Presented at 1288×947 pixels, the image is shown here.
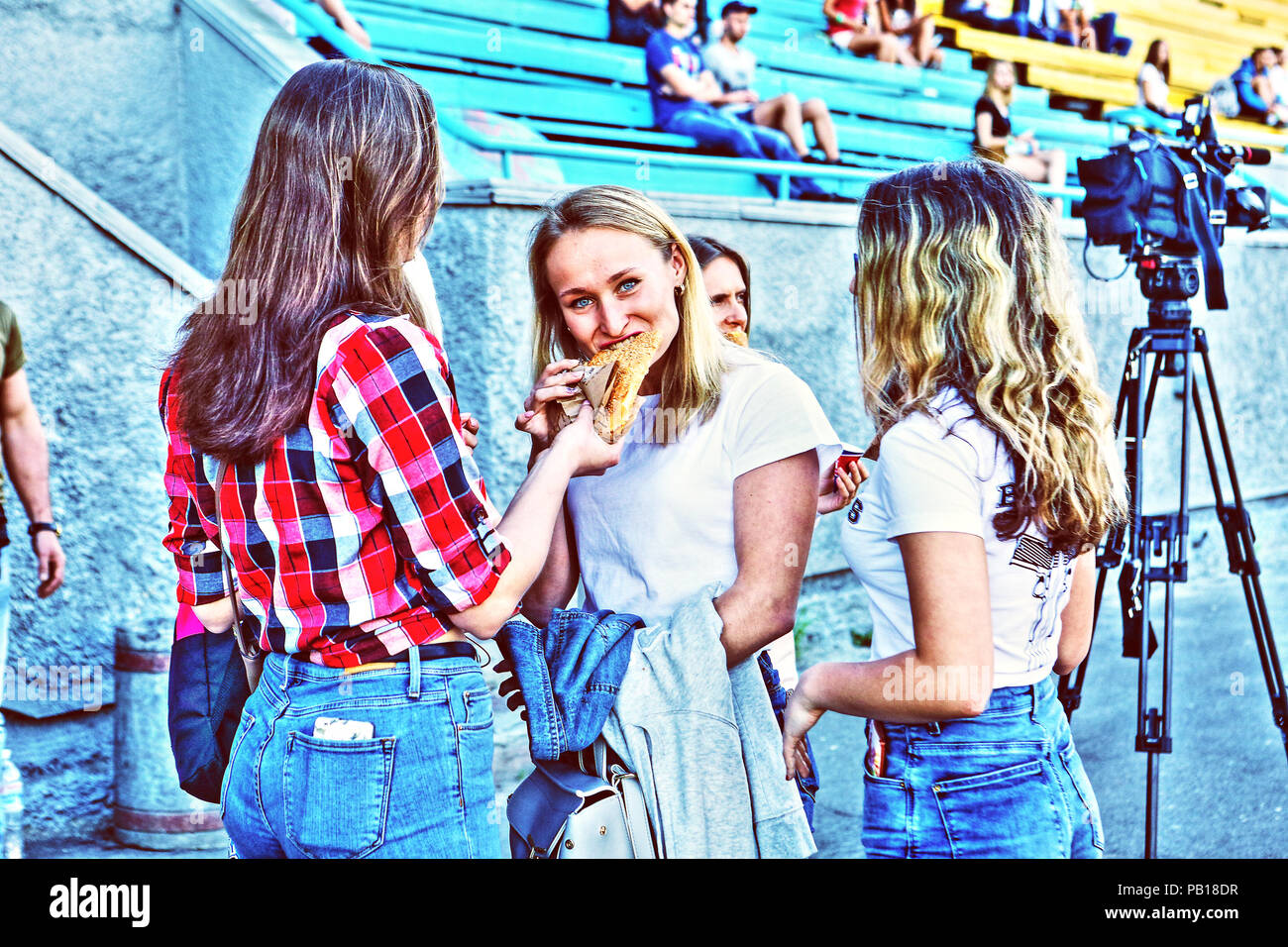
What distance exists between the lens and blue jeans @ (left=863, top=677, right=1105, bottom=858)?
1597 mm

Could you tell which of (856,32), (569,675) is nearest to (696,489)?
(569,675)

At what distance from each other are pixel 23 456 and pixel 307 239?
1.72m

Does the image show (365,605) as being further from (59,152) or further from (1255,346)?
(1255,346)

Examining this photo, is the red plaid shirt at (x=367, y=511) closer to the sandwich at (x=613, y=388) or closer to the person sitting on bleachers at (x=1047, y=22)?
the sandwich at (x=613, y=388)

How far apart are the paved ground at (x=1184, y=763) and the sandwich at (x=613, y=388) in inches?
78.3

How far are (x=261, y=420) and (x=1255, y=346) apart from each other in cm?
677

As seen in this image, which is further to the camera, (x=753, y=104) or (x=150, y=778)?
(x=753, y=104)

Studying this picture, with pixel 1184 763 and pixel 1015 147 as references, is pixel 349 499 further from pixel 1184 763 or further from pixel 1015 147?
pixel 1015 147

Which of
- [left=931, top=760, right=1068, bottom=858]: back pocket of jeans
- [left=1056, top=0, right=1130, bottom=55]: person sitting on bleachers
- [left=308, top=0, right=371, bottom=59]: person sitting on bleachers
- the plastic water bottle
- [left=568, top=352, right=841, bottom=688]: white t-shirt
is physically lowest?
the plastic water bottle

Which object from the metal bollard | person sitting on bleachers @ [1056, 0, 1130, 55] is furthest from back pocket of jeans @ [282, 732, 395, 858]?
person sitting on bleachers @ [1056, 0, 1130, 55]

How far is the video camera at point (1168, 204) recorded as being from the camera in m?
2.85

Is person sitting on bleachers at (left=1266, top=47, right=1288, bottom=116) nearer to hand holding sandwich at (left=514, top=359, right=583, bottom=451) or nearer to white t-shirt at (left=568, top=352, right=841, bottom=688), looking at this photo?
white t-shirt at (left=568, top=352, right=841, bottom=688)

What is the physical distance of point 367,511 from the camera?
1.45 m

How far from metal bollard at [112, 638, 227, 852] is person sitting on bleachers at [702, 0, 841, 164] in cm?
422
